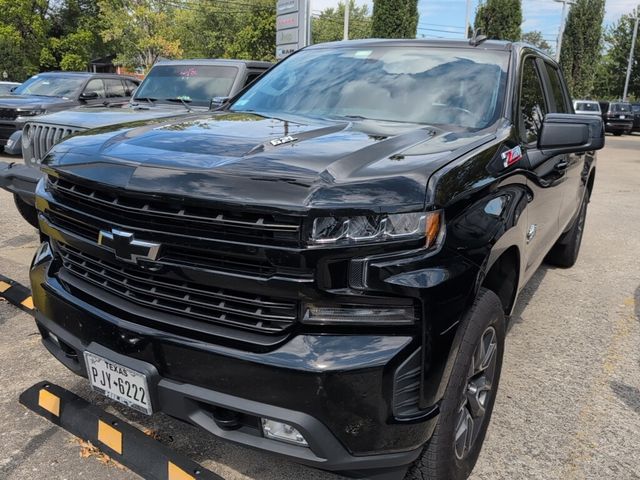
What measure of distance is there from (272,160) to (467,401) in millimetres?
1244

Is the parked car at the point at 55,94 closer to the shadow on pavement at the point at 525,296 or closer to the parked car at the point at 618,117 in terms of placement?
the shadow on pavement at the point at 525,296

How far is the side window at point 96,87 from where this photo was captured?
11250mm

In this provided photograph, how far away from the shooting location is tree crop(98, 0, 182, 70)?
40.0m

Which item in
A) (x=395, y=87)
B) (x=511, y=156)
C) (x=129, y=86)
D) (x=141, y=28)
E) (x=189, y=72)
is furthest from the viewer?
(x=141, y=28)

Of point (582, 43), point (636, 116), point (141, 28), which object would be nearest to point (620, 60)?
point (582, 43)

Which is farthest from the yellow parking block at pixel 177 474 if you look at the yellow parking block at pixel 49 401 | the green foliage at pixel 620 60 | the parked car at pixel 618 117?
the green foliage at pixel 620 60

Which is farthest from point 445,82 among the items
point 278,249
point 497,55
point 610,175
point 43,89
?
point 610,175

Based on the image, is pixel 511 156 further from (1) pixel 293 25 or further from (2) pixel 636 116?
(2) pixel 636 116

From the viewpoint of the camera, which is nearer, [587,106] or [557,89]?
[557,89]

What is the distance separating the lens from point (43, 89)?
11484mm

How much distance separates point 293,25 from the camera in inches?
506

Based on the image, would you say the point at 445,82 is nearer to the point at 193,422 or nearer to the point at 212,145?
the point at 212,145

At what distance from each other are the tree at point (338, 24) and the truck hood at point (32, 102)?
179ft

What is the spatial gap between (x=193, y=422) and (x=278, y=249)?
0.70 meters
